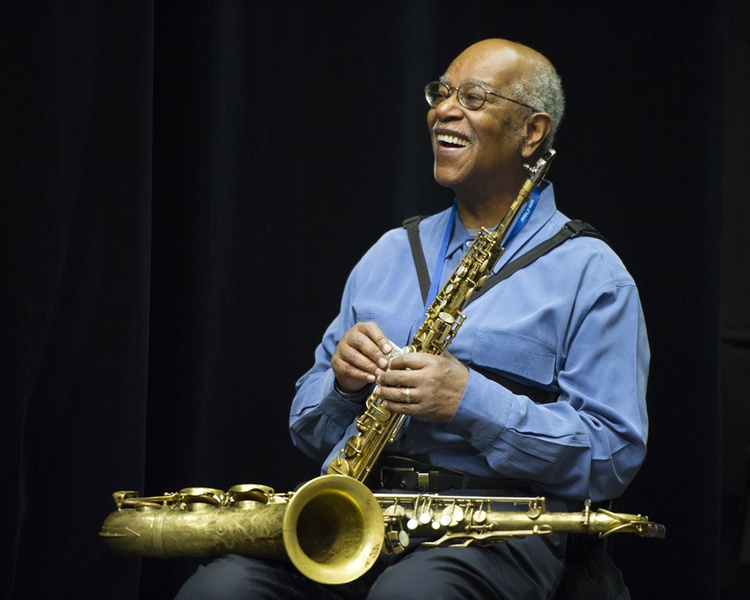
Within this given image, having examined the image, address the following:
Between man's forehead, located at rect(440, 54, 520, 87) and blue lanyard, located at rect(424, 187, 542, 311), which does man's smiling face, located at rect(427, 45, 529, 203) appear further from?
blue lanyard, located at rect(424, 187, 542, 311)

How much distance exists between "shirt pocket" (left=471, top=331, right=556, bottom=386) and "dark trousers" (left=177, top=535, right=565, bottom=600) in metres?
0.36

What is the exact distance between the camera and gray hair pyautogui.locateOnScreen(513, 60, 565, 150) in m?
2.59

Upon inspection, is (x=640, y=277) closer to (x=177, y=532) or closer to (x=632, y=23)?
(x=632, y=23)

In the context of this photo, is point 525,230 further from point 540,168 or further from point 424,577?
point 424,577

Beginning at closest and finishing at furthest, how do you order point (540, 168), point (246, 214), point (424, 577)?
point (424, 577), point (540, 168), point (246, 214)

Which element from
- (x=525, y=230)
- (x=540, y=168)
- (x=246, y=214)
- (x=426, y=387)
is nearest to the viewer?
(x=426, y=387)

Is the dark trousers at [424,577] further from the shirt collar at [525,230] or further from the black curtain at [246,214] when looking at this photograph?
the black curtain at [246,214]

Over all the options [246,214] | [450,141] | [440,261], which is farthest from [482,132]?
[246,214]

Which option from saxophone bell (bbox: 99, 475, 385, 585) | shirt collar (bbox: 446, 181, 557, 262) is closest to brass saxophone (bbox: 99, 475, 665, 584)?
saxophone bell (bbox: 99, 475, 385, 585)

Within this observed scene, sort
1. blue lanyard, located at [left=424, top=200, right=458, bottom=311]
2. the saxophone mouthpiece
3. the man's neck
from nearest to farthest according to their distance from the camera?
the saxophone mouthpiece → blue lanyard, located at [left=424, top=200, right=458, bottom=311] → the man's neck

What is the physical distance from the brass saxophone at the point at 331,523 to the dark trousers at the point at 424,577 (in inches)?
1.4

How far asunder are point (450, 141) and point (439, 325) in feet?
1.66

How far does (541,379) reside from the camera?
7.66ft

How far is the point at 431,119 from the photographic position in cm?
263
